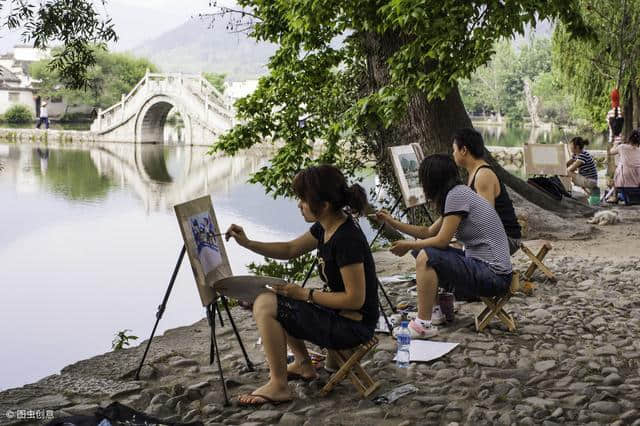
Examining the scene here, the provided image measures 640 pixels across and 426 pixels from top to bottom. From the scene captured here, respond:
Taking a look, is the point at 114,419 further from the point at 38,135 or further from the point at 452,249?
the point at 38,135

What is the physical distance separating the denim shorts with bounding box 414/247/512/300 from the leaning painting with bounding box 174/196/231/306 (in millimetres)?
1399

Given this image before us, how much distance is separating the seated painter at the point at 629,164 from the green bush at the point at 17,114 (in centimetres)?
5159

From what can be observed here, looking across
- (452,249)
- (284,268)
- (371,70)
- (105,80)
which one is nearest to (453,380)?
(452,249)

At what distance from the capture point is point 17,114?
57.6 m

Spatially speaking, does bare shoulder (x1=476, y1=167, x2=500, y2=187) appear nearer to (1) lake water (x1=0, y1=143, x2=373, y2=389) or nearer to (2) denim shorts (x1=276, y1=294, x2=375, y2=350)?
(2) denim shorts (x1=276, y1=294, x2=375, y2=350)

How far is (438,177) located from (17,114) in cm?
5729

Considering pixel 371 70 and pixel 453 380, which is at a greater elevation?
pixel 371 70

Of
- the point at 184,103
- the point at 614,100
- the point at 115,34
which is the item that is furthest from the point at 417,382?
the point at 184,103

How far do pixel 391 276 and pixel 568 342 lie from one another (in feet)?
8.45

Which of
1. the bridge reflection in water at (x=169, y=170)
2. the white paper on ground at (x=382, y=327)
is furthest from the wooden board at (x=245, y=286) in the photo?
the bridge reflection in water at (x=169, y=170)

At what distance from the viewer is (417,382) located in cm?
466

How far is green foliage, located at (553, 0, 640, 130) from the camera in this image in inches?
699

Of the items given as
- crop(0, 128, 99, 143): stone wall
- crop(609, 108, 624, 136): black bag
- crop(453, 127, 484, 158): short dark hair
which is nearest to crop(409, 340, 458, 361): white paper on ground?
crop(453, 127, 484, 158): short dark hair

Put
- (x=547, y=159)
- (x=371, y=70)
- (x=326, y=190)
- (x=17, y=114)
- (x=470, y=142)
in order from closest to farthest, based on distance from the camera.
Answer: (x=326, y=190) → (x=470, y=142) → (x=371, y=70) → (x=547, y=159) → (x=17, y=114)
